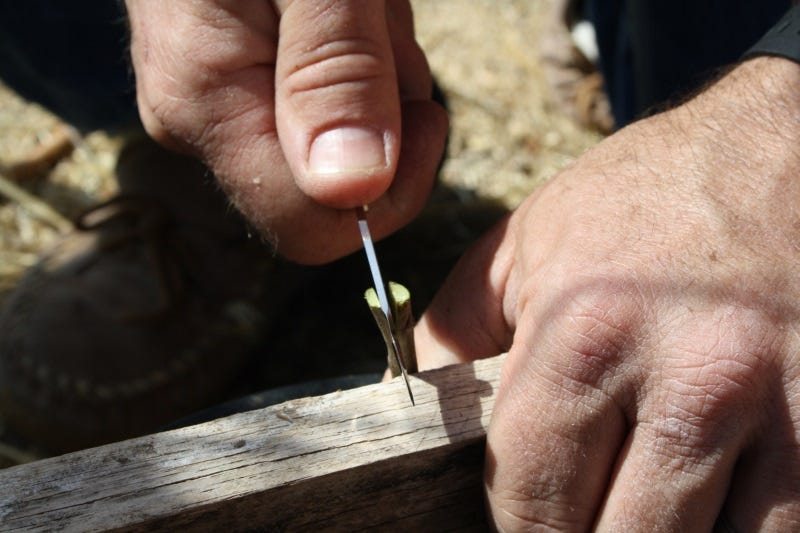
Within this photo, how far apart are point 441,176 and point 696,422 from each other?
2182mm

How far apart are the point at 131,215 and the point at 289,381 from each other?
779 mm

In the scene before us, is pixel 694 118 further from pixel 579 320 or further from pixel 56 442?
pixel 56 442

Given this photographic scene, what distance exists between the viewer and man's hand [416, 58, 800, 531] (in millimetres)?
899

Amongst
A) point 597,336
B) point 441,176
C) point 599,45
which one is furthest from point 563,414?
point 441,176

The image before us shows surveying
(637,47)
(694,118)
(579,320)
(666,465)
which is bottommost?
(637,47)

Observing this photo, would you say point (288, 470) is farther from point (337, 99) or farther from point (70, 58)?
point (70, 58)

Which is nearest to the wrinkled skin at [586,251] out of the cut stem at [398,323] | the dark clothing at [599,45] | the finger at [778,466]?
the finger at [778,466]

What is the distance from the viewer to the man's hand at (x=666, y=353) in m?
0.90

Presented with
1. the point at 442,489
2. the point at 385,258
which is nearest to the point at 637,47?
the point at 385,258

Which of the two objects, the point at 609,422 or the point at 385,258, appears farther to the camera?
the point at 385,258

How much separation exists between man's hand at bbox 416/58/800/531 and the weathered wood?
7 centimetres

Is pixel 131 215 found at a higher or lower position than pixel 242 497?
lower

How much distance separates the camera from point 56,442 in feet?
7.01

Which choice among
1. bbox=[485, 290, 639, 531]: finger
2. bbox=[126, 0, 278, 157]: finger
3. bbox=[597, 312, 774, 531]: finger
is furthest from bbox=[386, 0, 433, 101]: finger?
bbox=[597, 312, 774, 531]: finger
